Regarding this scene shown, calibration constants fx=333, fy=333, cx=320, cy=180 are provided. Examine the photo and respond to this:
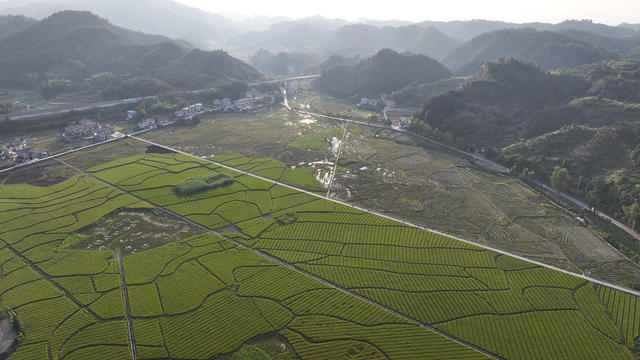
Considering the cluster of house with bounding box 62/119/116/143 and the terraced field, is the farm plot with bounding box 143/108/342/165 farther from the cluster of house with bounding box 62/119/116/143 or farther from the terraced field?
the terraced field

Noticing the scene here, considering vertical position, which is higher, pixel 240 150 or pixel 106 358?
pixel 240 150

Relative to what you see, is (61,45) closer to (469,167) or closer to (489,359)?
(469,167)

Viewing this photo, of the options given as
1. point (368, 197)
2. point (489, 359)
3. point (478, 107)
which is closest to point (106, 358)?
point (489, 359)

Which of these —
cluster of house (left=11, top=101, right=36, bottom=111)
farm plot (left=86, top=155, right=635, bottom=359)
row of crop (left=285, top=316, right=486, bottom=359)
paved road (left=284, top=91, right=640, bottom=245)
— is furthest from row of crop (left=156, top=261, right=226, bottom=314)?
cluster of house (left=11, top=101, right=36, bottom=111)

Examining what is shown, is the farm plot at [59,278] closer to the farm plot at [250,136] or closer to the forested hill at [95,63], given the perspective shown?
the farm plot at [250,136]

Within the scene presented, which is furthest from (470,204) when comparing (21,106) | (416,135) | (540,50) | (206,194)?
(540,50)

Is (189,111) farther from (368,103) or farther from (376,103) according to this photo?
(376,103)

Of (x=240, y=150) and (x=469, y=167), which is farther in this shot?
(x=240, y=150)
